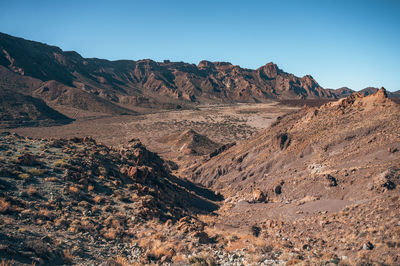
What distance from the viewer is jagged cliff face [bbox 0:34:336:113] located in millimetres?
117562

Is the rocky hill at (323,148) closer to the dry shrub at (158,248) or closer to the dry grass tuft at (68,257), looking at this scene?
the dry shrub at (158,248)

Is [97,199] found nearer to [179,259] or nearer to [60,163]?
[60,163]

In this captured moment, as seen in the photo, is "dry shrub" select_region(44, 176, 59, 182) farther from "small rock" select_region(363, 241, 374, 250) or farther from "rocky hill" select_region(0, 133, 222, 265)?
"small rock" select_region(363, 241, 374, 250)

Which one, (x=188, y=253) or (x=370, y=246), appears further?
(x=188, y=253)

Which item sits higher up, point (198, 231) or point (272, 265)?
point (272, 265)

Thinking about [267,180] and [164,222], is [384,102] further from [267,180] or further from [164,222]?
[164,222]

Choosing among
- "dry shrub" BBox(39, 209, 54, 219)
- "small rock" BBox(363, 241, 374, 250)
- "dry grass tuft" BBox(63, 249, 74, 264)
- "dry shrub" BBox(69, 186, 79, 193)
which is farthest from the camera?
"dry shrub" BBox(69, 186, 79, 193)

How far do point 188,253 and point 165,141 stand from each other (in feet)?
141

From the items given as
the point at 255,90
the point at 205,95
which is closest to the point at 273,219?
the point at 205,95

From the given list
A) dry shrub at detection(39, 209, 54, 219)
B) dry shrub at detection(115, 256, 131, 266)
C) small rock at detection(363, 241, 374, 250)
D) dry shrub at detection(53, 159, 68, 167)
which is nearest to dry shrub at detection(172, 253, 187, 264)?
dry shrub at detection(115, 256, 131, 266)

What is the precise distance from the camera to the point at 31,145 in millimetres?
17359

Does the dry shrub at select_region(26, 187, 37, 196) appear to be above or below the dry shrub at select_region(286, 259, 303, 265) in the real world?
below

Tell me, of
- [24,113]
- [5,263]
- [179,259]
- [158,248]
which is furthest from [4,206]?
[24,113]

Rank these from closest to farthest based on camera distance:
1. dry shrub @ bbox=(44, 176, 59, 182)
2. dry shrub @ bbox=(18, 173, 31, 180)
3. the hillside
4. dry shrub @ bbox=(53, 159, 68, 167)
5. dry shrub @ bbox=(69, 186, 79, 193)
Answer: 1. dry shrub @ bbox=(18, 173, 31, 180)
2. dry shrub @ bbox=(69, 186, 79, 193)
3. dry shrub @ bbox=(44, 176, 59, 182)
4. dry shrub @ bbox=(53, 159, 68, 167)
5. the hillside
